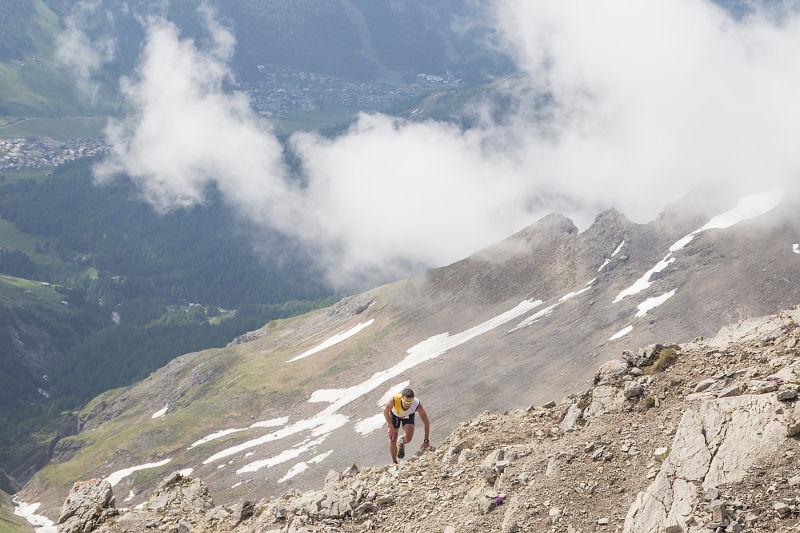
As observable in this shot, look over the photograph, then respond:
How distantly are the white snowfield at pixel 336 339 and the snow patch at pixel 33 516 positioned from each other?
69851 mm

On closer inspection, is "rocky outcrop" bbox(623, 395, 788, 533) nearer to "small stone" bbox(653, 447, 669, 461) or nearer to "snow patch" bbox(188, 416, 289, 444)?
"small stone" bbox(653, 447, 669, 461)

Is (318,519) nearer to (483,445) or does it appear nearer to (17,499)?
(483,445)

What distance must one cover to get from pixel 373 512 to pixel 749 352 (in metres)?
18.8

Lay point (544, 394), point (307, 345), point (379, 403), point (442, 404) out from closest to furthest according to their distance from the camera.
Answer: point (544, 394) < point (442, 404) < point (379, 403) < point (307, 345)

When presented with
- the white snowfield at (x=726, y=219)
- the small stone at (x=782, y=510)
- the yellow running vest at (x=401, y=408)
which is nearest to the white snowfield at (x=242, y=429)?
the white snowfield at (x=726, y=219)

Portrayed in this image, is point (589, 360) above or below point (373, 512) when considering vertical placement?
below

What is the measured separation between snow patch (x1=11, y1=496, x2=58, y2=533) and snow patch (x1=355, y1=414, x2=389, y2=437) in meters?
68.7

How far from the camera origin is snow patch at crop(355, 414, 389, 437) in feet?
370

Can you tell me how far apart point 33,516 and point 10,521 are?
51.2ft

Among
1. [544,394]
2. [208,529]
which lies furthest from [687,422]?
[544,394]

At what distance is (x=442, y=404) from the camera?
389ft

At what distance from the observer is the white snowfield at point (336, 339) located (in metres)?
184

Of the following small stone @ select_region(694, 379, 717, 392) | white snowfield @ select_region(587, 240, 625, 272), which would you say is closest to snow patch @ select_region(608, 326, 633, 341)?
white snowfield @ select_region(587, 240, 625, 272)

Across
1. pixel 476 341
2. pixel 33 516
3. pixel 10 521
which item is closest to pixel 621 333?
pixel 476 341
